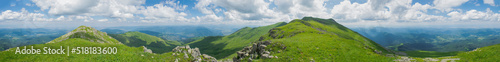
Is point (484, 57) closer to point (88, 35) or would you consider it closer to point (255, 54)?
point (255, 54)

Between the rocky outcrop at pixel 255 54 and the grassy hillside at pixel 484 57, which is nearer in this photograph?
the grassy hillside at pixel 484 57

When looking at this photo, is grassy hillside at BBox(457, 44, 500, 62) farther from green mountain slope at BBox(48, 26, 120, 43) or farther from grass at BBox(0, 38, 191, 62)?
green mountain slope at BBox(48, 26, 120, 43)

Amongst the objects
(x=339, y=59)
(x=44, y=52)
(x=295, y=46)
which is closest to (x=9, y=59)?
(x=44, y=52)

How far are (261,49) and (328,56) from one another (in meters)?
18.2

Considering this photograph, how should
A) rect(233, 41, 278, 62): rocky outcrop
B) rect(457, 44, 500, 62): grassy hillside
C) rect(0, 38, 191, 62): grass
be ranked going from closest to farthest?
rect(457, 44, 500, 62): grassy hillside < rect(0, 38, 191, 62): grass < rect(233, 41, 278, 62): rocky outcrop

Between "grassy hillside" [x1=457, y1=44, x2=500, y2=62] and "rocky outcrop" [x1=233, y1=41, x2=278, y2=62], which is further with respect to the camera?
"rocky outcrop" [x1=233, y1=41, x2=278, y2=62]

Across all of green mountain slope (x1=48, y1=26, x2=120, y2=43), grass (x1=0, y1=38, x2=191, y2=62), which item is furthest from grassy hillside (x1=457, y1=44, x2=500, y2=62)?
green mountain slope (x1=48, y1=26, x2=120, y2=43)

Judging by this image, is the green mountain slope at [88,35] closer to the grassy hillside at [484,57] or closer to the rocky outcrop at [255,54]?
the rocky outcrop at [255,54]

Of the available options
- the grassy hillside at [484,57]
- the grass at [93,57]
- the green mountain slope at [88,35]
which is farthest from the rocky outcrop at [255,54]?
the green mountain slope at [88,35]

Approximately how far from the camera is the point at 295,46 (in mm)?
47969

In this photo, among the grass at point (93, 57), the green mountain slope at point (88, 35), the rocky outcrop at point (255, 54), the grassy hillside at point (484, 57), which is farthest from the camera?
the green mountain slope at point (88, 35)

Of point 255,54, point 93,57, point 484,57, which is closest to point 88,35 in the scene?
point 93,57

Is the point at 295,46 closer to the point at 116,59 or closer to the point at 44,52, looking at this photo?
the point at 116,59

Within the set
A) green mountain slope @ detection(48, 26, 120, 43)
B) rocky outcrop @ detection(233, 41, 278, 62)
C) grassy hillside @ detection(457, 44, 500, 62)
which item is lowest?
rocky outcrop @ detection(233, 41, 278, 62)
